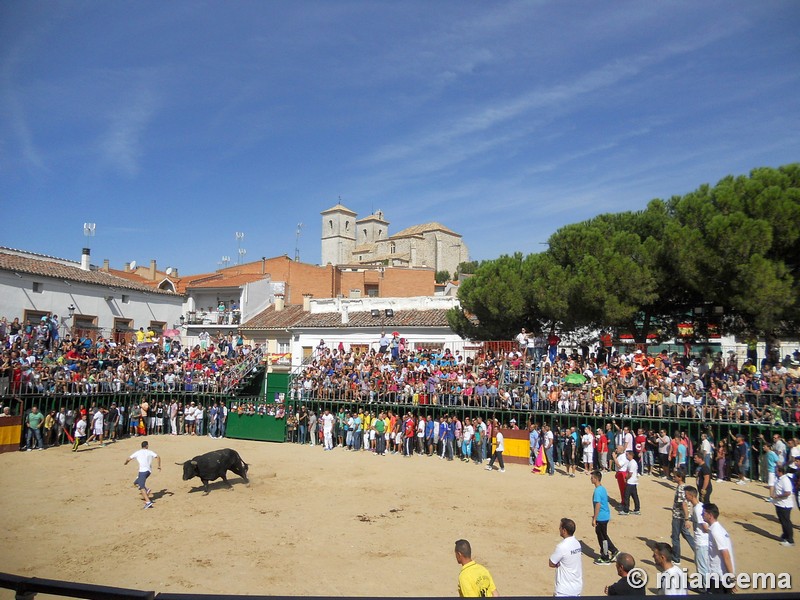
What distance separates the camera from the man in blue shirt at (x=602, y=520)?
1036 centimetres

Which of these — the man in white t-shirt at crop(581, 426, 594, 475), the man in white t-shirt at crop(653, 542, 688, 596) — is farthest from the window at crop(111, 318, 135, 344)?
the man in white t-shirt at crop(653, 542, 688, 596)

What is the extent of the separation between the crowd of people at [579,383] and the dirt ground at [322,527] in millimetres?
2667

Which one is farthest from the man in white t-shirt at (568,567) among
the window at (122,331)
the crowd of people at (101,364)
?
the window at (122,331)

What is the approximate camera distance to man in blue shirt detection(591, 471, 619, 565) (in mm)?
10359

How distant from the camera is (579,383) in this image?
69.0 feet

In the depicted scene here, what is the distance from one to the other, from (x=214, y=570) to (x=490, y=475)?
427 inches

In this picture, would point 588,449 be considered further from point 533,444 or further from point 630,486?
point 630,486

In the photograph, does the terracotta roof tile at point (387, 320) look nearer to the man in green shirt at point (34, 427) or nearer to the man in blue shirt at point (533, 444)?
the man in blue shirt at point (533, 444)

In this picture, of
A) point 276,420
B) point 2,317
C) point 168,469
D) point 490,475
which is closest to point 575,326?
point 490,475

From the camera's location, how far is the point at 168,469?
1881 centimetres

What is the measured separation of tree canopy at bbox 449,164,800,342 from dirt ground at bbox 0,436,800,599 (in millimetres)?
7500

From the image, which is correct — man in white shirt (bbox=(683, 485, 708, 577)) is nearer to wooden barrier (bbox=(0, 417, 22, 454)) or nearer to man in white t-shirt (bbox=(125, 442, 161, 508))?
man in white t-shirt (bbox=(125, 442, 161, 508))

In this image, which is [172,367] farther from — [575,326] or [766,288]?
[766,288]

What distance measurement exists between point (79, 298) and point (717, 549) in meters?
37.2
